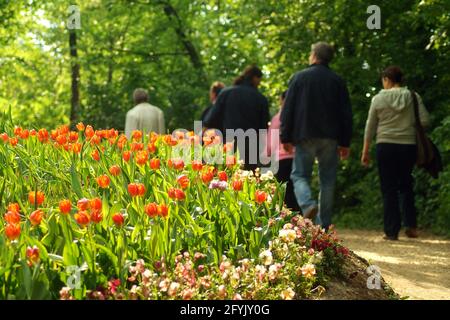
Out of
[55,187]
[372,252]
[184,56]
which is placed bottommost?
[372,252]

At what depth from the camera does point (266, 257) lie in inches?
194

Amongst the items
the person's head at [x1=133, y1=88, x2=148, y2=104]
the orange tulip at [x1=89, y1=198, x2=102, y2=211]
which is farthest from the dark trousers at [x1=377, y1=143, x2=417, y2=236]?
the orange tulip at [x1=89, y1=198, x2=102, y2=211]

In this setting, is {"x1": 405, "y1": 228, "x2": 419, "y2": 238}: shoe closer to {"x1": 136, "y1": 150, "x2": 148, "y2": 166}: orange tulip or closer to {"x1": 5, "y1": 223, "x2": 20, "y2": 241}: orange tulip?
{"x1": 136, "y1": 150, "x2": 148, "y2": 166}: orange tulip

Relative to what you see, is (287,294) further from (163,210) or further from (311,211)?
(311,211)

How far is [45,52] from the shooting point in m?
30.6

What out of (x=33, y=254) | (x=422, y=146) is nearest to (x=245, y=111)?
(x=422, y=146)

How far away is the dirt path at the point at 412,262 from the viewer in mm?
6629

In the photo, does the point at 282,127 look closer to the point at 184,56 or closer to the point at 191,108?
the point at 191,108

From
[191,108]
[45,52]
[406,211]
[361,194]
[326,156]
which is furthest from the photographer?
[45,52]

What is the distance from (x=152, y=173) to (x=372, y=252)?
3704 mm

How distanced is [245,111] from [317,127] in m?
2.29

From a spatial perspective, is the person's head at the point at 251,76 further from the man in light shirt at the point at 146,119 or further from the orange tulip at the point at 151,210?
the orange tulip at the point at 151,210

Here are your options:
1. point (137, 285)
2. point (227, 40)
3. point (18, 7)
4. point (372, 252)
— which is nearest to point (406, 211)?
point (372, 252)

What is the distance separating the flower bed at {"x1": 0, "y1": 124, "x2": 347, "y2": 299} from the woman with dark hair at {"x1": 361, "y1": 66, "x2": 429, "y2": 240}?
156 inches
